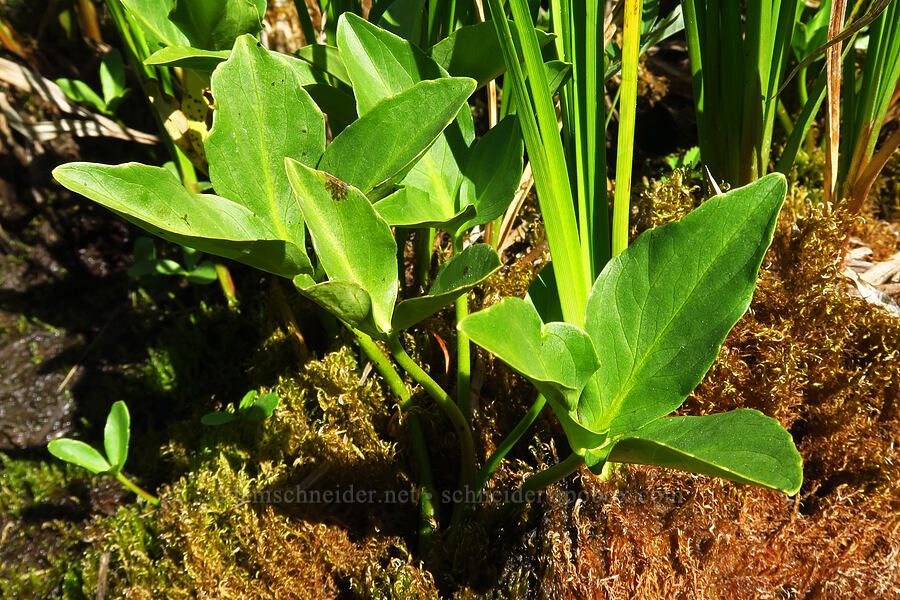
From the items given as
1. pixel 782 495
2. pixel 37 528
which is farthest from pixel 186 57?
pixel 37 528

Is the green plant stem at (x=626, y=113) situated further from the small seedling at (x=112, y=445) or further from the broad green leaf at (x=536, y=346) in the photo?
the small seedling at (x=112, y=445)

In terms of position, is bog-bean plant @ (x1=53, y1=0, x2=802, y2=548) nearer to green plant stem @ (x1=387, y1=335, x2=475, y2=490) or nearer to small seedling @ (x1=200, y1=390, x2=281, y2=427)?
green plant stem @ (x1=387, y1=335, x2=475, y2=490)

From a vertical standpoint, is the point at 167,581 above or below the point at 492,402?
below

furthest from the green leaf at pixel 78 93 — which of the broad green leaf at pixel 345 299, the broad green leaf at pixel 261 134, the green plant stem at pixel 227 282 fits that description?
the broad green leaf at pixel 345 299

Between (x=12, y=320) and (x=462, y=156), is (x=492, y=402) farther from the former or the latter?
(x=12, y=320)

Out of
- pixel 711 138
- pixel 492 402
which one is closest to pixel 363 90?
pixel 492 402

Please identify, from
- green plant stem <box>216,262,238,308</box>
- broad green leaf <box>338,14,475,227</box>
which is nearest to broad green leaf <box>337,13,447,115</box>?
broad green leaf <box>338,14,475,227</box>

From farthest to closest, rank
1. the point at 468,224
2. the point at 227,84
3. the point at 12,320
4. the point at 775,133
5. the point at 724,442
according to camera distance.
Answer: the point at 12,320 → the point at 775,133 → the point at 468,224 → the point at 227,84 → the point at 724,442
